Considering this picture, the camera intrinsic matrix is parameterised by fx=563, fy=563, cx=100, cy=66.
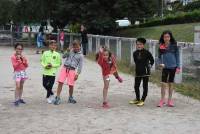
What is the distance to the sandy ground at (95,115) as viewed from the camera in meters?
9.12

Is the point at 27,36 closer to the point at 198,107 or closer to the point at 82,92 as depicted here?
the point at 82,92

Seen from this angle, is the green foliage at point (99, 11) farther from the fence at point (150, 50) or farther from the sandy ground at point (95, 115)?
the sandy ground at point (95, 115)

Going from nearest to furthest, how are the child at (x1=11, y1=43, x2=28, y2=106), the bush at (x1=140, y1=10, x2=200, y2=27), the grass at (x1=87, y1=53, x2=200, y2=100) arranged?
the child at (x1=11, y1=43, x2=28, y2=106), the grass at (x1=87, y1=53, x2=200, y2=100), the bush at (x1=140, y1=10, x2=200, y2=27)

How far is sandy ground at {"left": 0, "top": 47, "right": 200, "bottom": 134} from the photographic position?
9117 mm

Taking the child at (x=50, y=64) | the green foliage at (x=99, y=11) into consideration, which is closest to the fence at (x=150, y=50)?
the green foliage at (x=99, y=11)

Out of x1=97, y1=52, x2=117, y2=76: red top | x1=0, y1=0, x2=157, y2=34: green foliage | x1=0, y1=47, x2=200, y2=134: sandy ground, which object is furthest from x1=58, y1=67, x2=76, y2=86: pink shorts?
x1=0, y1=0, x2=157, y2=34: green foliage

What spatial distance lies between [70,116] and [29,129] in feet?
4.43

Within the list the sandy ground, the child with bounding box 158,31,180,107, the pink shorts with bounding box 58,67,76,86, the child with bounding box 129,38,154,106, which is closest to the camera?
the sandy ground

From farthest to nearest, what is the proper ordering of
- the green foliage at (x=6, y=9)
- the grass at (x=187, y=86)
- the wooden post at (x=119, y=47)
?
the green foliage at (x=6, y=9) < the wooden post at (x=119, y=47) < the grass at (x=187, y=86)

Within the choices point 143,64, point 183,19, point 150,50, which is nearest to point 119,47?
point 150,50

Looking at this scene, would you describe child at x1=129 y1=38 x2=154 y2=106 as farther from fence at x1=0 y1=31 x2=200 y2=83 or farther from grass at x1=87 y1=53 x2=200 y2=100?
fence at x1=0 y1=31 x2=200 y2=83

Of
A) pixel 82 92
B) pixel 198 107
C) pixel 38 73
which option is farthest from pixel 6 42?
pixel 198 107

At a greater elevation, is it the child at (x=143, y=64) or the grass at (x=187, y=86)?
the child at (x=143, y=64)

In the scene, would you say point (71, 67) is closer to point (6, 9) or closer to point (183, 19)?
A: point (183, 19)
